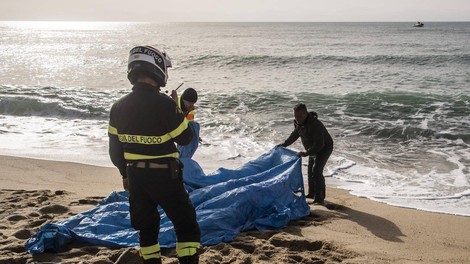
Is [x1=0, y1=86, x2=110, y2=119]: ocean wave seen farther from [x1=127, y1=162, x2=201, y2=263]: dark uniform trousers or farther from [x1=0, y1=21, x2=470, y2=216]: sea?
[x1=127, y1=162, x2=201, y2=263]: dark uniform trousers

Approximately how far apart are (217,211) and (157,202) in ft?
5.62

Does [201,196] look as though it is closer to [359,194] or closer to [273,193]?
[273,193]

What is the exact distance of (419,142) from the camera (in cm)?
1145

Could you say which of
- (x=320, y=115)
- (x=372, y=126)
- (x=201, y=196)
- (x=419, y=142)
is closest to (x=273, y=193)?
(x=201, y=196)

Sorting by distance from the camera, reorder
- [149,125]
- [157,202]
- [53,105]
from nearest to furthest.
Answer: [149,125]
[157,202]
[53,105]

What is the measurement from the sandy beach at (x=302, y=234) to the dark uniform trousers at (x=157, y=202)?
967 mm

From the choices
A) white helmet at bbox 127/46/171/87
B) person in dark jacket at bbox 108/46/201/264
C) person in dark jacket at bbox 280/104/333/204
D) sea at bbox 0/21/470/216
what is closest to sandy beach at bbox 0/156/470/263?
person in dark jacket at bbox 280/104/333/204

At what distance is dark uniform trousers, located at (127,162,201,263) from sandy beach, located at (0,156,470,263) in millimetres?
967

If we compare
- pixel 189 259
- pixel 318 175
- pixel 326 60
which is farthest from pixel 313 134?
pixel 326 60

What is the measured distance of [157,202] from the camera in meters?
3.74

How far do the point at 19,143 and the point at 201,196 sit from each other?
660cm

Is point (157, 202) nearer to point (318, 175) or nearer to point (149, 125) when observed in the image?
point (149, 125)

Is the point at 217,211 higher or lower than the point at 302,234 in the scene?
higher

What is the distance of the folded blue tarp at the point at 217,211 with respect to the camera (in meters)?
5.06
